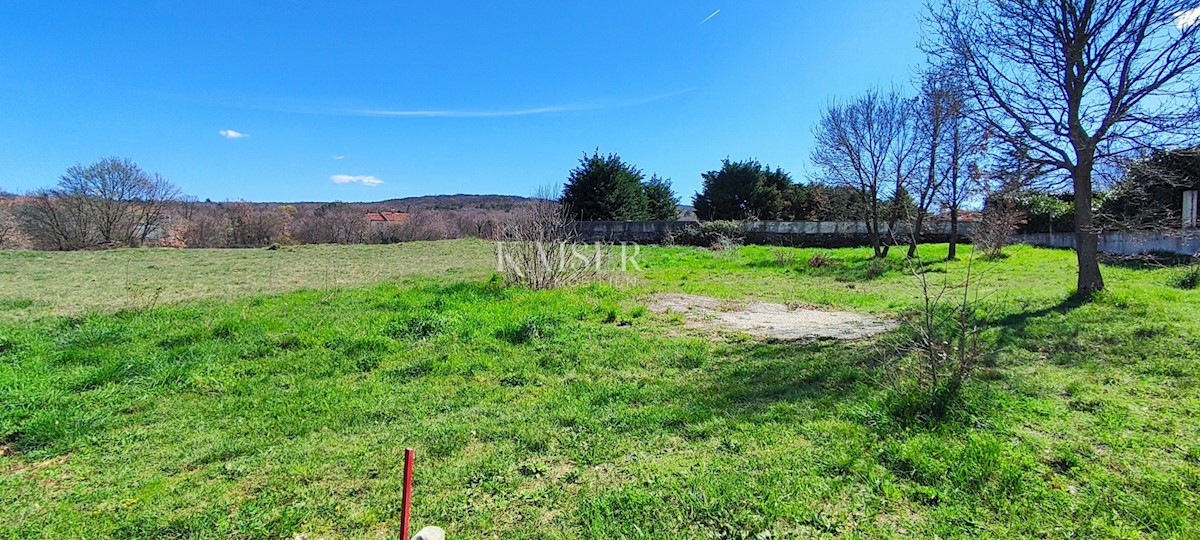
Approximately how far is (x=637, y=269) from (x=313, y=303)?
8.45m

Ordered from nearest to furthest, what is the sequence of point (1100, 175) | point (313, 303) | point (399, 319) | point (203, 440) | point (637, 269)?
point (203, 440), point (399, 319), point (1100, 175), point (313, 303), point (637, 269)

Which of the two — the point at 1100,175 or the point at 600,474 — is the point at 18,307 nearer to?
the point at 600,474

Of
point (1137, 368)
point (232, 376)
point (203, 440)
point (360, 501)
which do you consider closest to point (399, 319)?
point (232, 376)

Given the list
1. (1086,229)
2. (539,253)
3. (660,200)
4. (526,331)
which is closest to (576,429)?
(526,331)

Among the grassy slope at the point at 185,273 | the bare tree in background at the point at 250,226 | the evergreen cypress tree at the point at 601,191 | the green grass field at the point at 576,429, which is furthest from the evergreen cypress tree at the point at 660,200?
the green grass field at the point at 576,429

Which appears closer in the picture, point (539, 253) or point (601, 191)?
point (539, 253)

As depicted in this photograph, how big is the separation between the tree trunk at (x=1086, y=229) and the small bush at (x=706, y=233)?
1654 cm

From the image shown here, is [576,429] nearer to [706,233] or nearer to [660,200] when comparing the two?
[706,233]

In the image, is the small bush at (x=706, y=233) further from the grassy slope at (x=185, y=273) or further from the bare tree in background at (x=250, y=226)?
the bare tree in background at (x=250, y=226)

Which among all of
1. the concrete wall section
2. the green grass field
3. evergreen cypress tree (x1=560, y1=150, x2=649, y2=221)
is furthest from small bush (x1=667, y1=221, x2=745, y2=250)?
the green grass field

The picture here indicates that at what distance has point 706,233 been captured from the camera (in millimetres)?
25672

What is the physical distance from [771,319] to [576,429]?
468cm

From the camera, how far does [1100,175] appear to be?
7.22 m

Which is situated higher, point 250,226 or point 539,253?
point 250,226
